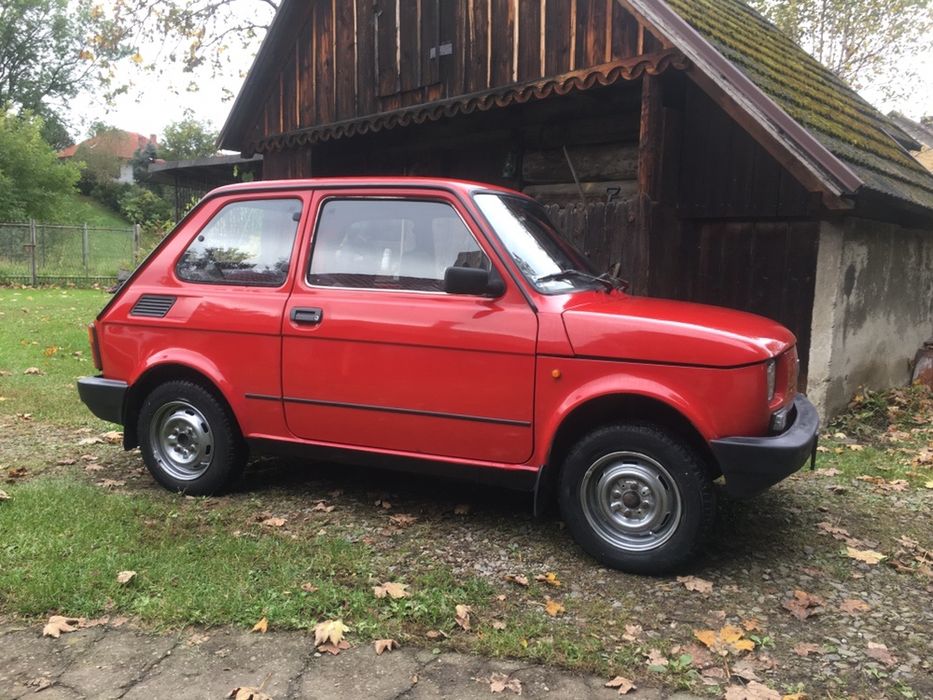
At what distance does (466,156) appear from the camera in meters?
9.23

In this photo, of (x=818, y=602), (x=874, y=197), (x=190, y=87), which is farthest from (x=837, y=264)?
(x=190, y=87)

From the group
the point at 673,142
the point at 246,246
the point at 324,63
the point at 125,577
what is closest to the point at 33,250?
the point at 324,63

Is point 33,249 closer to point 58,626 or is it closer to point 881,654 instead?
point 58,626

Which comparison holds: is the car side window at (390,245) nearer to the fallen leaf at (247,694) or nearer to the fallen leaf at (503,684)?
the fallen leaf at (503,684)

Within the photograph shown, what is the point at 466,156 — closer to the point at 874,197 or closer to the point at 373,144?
the point at 373,144

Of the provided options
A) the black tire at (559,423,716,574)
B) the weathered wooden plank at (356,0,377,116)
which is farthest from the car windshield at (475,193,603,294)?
the weathered wooden plank at (356,0,377,116)

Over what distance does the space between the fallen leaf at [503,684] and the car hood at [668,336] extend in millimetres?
1505

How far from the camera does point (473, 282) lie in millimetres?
3621

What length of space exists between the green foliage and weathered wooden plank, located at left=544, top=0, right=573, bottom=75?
32.5 m

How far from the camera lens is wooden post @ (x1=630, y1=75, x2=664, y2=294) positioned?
6328 millimetres

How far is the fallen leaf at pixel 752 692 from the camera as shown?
8.60ft

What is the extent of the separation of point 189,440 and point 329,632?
210 centimetres

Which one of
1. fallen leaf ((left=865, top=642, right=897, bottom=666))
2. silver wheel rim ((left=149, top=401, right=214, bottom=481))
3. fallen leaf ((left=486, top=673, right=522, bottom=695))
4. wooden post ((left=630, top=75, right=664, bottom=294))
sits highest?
wooden post ((left=630, top=75, right=664, bottom=294))

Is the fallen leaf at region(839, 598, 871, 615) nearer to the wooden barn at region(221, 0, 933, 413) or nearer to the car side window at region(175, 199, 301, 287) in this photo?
the wooden barn at region(221, 0, 933, 413)
